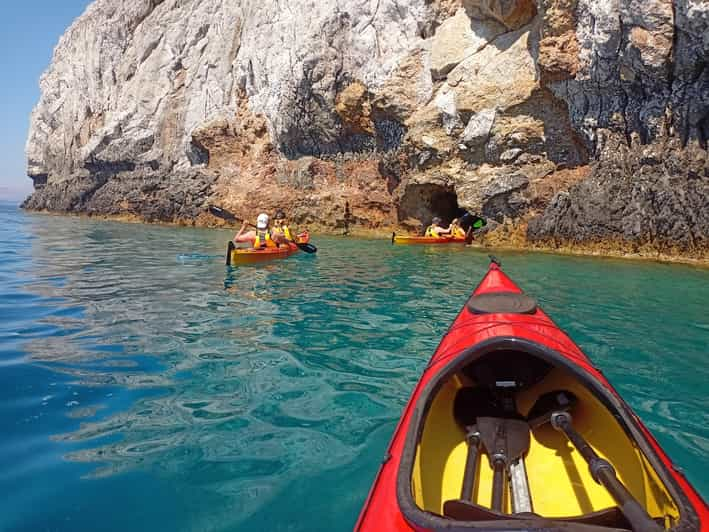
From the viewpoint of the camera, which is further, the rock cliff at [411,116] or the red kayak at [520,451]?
the rock cliff at [411,116]

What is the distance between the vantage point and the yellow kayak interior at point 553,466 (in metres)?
2.33

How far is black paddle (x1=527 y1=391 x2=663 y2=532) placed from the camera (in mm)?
1774

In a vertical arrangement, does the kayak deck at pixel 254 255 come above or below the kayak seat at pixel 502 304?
below

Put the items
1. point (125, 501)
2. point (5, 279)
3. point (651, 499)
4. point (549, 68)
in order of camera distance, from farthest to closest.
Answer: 1. point (549, 68)
2. point (5, 279)
3. point (125, 501)
4. point (651, 499)

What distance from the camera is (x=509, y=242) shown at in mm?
17609

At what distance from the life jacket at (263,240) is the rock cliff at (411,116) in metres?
9.26

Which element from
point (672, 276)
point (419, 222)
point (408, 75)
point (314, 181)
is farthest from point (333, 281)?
point (314, 181)

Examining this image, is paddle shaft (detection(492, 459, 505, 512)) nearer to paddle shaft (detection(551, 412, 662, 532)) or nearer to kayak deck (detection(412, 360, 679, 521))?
kayak deck (detection(412, 360, 679, 521))

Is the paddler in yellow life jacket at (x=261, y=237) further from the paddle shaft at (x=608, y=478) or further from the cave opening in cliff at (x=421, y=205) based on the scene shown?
the paddle shaft at (x=608, y=478)

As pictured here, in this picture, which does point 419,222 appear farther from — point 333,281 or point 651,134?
Answer: point 333,281

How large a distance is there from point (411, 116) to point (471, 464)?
1925 centimetres

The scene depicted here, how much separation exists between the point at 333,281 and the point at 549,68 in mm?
11162

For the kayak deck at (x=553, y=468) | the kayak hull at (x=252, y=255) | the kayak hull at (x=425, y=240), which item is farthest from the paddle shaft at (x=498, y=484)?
the kayak hull at (x=425, y=240)

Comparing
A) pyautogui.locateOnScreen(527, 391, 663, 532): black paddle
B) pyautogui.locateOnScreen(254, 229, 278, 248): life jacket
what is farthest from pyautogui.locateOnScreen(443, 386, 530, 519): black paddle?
pyautogui.locateOnScreen(254, 229, 278, 248): life jacket
